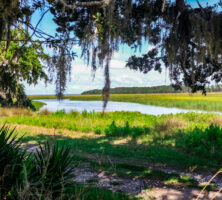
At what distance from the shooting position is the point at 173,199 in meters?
4.03

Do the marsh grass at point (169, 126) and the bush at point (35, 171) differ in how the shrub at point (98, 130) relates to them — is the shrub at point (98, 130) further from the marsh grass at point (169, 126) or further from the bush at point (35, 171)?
the bush at point (35, 171)

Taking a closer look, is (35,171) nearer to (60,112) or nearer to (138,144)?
(138,144)

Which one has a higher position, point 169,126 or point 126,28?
point 126,28

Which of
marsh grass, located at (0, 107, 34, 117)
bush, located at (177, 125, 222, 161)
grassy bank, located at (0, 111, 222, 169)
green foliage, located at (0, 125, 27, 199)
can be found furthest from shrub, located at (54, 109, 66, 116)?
green foliage, located at (0, 125, 27, 199)

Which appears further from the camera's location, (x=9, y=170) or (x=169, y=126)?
(x=169, y=126)

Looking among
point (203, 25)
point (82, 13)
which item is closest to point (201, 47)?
point (203, 25)


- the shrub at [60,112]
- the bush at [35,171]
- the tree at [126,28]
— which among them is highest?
the tree at [126,28]

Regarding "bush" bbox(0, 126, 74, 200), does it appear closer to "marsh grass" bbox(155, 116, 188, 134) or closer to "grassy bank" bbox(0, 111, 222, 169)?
"grassy bank" bbox(0, 111, 222, 169)

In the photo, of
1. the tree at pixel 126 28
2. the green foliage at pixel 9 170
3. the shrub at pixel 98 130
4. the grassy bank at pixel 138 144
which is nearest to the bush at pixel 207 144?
the grassy bank at pixel 138 144

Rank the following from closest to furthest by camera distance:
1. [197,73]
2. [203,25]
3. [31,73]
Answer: [203,25] → [197,73] → [31,73]

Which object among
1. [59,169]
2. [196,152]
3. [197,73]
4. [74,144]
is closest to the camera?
[59,169]

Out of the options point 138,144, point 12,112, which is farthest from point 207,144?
point 12,112

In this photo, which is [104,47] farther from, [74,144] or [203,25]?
[74,144]

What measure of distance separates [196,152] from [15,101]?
61.4ft
